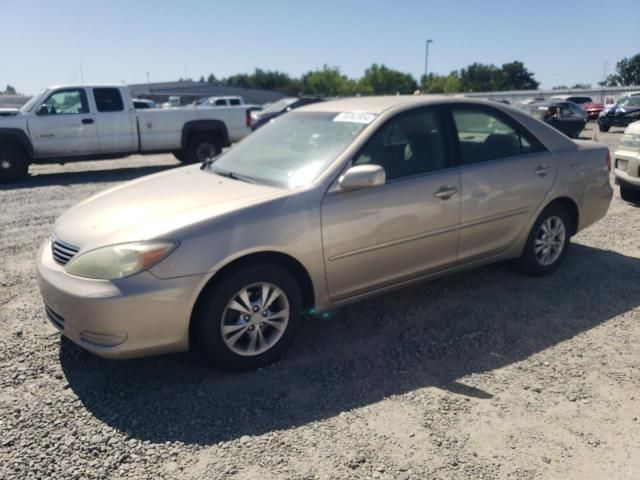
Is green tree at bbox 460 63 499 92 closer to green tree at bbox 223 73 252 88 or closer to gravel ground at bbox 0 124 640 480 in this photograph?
green tree at bbox 223 73 252 88

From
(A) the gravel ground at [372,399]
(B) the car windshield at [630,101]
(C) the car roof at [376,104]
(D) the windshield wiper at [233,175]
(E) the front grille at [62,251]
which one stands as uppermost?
(B) the car windshield at [630,101]

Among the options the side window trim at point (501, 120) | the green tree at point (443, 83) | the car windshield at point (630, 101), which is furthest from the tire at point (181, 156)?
the green tree at point (443, 83)

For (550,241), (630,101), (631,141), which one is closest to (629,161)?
(631,141)

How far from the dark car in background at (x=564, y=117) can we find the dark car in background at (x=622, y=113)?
10.4 ft

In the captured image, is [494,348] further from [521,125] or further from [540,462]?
[521,125]

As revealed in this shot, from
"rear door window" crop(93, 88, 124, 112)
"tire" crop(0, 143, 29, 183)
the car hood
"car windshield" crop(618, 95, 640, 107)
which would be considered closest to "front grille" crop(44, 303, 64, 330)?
the car hood

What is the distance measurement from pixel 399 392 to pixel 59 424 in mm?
1900

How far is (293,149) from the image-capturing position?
160 inches

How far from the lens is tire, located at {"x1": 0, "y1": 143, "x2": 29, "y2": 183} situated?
10.6 metres

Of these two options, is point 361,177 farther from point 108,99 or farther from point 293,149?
point 108,99

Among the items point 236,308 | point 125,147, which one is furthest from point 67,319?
point 125,147

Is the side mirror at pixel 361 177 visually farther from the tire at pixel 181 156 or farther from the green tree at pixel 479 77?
the green tree at pixel 479 77

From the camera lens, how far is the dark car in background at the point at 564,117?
20006mm

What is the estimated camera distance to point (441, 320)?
13.5 feet
